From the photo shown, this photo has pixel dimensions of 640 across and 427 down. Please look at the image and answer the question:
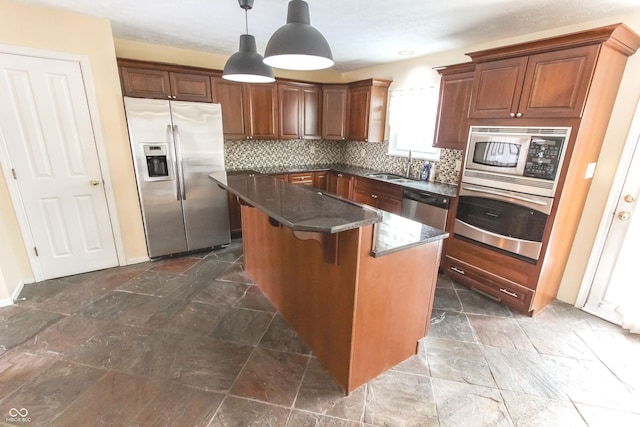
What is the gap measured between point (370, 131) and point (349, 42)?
138 cm

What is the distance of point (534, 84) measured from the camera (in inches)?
89.3

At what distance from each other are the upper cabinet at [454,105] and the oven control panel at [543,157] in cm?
73

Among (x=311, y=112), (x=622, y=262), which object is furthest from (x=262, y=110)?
(x=622, y=262)

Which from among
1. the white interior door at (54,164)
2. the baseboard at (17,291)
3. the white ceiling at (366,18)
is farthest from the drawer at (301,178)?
the baseboard at (17,291)

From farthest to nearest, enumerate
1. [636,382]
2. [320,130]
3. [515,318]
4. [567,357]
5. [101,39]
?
[320,130] < [101,39] < [515,318] < [567,357] < [636,382]

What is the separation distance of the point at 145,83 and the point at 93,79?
569mm

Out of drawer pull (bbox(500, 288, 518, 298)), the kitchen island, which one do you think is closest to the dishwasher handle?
drawer pull (bbox(500, 288, 518, 298))

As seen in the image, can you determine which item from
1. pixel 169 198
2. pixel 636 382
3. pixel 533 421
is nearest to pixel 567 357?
pixel 636 382

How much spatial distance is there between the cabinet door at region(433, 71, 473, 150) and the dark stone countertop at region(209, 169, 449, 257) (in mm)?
1636

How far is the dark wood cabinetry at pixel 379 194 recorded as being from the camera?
3.63m

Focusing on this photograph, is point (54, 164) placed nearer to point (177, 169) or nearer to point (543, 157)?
point (177, 169)

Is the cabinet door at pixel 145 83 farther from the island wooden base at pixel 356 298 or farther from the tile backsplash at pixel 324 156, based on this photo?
the island wooden base at pixel 356 298

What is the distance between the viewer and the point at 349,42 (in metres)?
3.23

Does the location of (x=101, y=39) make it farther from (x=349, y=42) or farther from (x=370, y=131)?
(x=370, y=131)
